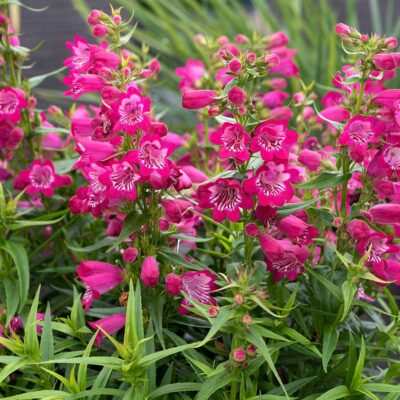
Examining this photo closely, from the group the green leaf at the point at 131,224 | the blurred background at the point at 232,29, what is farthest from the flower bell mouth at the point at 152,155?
the blurred background at the point at 232,29

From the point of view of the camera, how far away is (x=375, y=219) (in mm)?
1058

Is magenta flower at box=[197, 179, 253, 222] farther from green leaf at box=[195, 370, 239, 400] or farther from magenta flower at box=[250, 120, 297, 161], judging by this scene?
green leaf at box=[195, 370, 239, 400]

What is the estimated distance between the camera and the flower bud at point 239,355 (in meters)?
0.92

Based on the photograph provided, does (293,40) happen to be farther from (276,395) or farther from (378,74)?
(276,395)

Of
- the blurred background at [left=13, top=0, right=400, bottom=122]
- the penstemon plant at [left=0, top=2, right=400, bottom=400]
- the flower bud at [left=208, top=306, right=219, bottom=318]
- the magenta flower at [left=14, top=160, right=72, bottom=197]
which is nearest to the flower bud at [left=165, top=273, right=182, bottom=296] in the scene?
the penstemon plant at [left=0, top=2, right=400, bottom=400]

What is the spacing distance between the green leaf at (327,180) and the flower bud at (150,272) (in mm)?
235

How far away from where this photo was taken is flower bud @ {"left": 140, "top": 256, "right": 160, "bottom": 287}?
3.30 feet

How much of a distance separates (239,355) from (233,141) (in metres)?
0.28

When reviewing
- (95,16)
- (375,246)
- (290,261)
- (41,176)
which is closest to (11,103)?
(41,176)

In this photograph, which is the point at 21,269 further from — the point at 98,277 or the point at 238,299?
the point at 238,299

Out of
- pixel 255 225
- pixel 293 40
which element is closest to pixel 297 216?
pixel 255 225

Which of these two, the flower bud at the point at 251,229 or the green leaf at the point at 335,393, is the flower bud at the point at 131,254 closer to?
the flower bud at the point at 251,229

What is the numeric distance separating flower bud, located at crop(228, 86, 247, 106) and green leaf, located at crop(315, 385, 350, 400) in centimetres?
41

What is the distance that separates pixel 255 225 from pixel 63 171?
494mm
